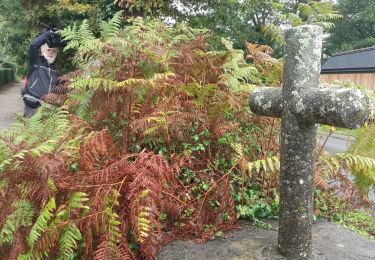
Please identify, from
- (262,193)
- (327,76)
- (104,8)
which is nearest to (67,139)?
(262,193)

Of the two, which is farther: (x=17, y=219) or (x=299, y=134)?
(x=17, y=219)

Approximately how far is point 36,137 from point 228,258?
1868mm

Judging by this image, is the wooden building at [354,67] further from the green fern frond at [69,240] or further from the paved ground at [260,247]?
the green fern frond at [69,240]

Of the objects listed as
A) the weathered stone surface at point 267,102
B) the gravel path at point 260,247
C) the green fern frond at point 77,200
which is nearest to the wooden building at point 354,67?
the gravel path at point 260,247

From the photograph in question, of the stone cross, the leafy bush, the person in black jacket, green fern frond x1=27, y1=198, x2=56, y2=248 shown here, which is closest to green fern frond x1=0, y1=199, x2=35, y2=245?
the leafy bush

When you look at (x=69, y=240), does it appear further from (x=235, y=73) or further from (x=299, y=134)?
(x=235, y=73)

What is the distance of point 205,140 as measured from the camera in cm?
368

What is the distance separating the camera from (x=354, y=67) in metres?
28.1

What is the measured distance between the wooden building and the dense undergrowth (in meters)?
23.0

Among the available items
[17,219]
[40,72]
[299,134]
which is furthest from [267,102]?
[40,72]

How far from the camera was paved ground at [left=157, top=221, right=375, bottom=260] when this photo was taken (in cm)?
263

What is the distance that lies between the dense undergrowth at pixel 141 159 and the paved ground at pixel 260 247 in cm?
12

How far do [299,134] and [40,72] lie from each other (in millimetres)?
4434

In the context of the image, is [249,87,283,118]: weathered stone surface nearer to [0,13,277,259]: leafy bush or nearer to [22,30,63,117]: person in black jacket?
[0,13,277,259]: leafy bush
